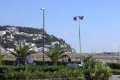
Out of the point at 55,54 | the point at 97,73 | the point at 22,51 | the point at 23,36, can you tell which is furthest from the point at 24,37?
the point at 97,73

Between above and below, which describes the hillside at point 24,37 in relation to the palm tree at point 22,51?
above

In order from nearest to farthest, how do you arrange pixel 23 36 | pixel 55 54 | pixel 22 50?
pixel 55 54
pixel 22 50
pixel 23 36

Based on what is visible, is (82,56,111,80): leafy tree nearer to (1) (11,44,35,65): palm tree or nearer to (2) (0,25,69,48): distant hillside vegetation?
(1) (11,44,35,65): palm tree

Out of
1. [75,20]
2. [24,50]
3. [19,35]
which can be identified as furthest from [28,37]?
[24,50]

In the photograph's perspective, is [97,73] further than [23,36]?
No

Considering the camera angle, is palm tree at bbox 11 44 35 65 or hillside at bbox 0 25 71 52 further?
hillside at bbox 0 25 71 52

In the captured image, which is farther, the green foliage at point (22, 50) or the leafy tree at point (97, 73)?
the green foliage at point (22, 50)

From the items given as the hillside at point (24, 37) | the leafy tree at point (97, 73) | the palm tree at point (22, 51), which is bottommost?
the leafy tree at point (97, 73)

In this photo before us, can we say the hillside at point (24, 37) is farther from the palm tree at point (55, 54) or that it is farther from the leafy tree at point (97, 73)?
the leafy tree at point (97, 73)

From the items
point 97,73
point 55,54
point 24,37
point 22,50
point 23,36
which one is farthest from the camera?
point 24,37

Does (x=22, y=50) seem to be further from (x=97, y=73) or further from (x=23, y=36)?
(x=23, y=36)

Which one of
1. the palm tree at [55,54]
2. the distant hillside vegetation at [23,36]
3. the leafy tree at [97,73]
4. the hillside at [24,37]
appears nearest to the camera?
the leafy tree at [97,73]

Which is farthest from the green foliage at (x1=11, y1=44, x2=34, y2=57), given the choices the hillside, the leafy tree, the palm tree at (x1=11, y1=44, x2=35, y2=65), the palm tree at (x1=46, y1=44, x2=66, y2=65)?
the hillside

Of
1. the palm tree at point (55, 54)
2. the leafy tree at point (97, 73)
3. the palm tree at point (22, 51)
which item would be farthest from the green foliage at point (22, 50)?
the leafy tree at point (97, 73)
